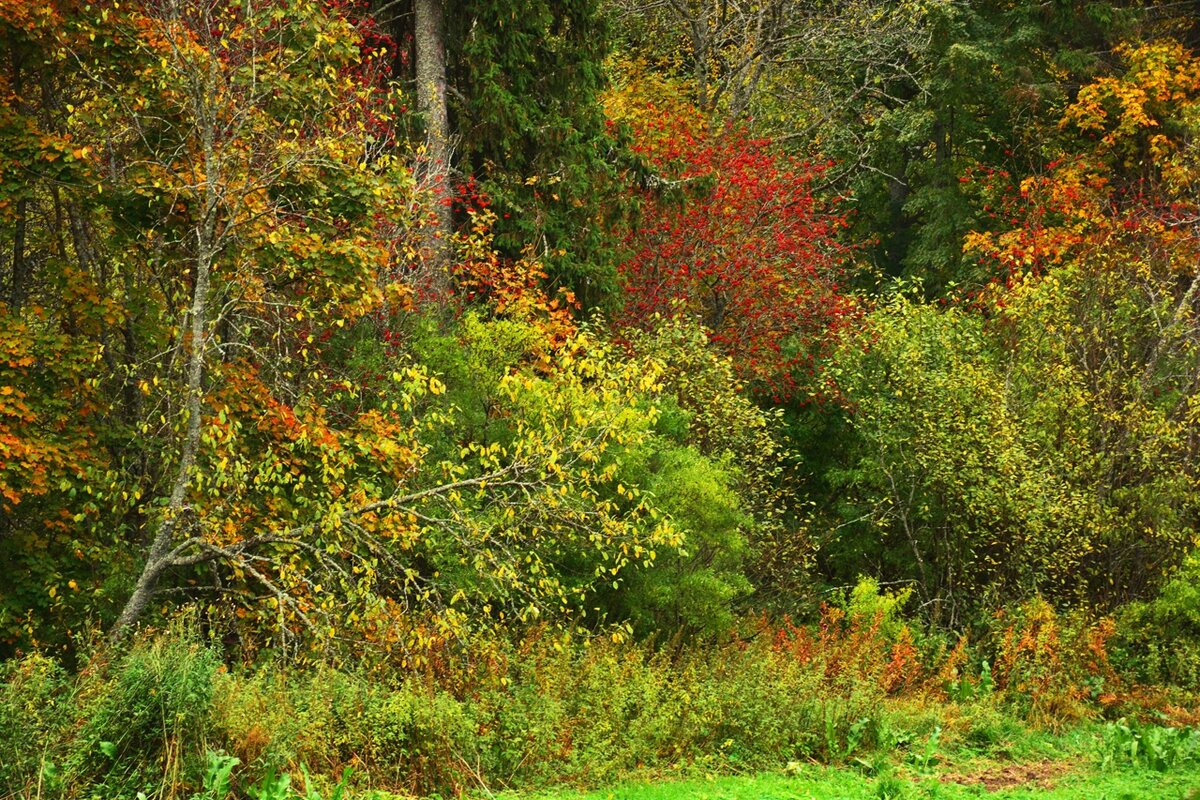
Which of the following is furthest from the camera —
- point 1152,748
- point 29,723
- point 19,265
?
point 19,265

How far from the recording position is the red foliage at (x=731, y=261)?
1945 centimetres

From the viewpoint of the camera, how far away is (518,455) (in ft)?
33.0

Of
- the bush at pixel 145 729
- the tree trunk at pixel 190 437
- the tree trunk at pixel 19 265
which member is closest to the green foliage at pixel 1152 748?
the bush at pixel 145 729

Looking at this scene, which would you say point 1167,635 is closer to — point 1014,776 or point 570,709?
point 1014,776

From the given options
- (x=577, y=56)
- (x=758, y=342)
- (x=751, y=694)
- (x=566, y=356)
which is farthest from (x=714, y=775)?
(x=577, y=56)

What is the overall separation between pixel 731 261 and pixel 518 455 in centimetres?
1051

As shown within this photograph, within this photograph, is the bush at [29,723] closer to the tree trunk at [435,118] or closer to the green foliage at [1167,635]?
the tree trunk at [435,118]

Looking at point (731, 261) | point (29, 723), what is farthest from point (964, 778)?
point (731, 261)

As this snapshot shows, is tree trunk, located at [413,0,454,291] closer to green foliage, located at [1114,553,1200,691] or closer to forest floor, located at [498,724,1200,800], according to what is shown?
forest floor, located at [498,724,1200,800]

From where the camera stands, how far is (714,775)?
10.0m

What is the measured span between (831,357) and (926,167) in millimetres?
8587

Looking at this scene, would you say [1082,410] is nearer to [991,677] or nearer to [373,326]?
[991,677]

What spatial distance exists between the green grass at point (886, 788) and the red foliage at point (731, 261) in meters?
8.91

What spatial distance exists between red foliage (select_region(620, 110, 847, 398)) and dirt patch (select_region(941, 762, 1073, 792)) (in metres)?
8.30
